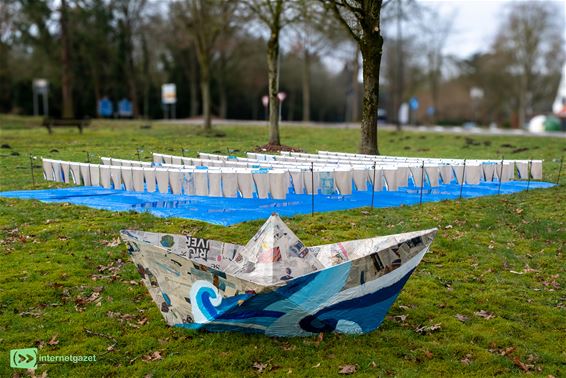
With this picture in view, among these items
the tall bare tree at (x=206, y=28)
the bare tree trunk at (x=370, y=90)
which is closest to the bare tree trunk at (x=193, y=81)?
the tall bare tree at (x=206, y=28)

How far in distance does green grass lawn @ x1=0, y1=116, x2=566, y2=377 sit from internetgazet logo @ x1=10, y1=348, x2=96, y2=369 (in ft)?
0.24

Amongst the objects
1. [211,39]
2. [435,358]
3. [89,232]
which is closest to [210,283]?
[435,358]

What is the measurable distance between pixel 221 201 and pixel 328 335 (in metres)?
5.69

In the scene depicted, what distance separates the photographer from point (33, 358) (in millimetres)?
5477

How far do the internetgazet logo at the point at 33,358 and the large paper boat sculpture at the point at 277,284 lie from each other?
0.90 m

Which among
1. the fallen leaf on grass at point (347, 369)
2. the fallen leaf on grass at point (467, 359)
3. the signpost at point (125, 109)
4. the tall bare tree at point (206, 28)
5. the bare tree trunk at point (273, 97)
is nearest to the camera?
the fallen leaf on grass at point (347, 369)

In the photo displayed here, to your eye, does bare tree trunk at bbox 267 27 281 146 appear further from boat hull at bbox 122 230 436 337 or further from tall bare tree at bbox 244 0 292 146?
boat hull at bbox 122 230 436 337

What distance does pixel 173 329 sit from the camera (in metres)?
6.04

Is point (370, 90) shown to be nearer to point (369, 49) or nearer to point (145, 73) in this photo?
point (369, 49)

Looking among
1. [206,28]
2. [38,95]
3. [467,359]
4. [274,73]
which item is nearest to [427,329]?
[467,359]

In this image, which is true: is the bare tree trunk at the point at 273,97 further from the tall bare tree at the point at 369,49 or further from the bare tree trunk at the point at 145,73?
the bare tree trunk at the point at 145,73

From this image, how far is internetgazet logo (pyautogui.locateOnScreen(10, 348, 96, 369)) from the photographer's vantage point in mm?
5388

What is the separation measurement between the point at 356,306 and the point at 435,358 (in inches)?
37.4

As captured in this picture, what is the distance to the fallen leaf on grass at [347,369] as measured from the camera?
17.4 feet
